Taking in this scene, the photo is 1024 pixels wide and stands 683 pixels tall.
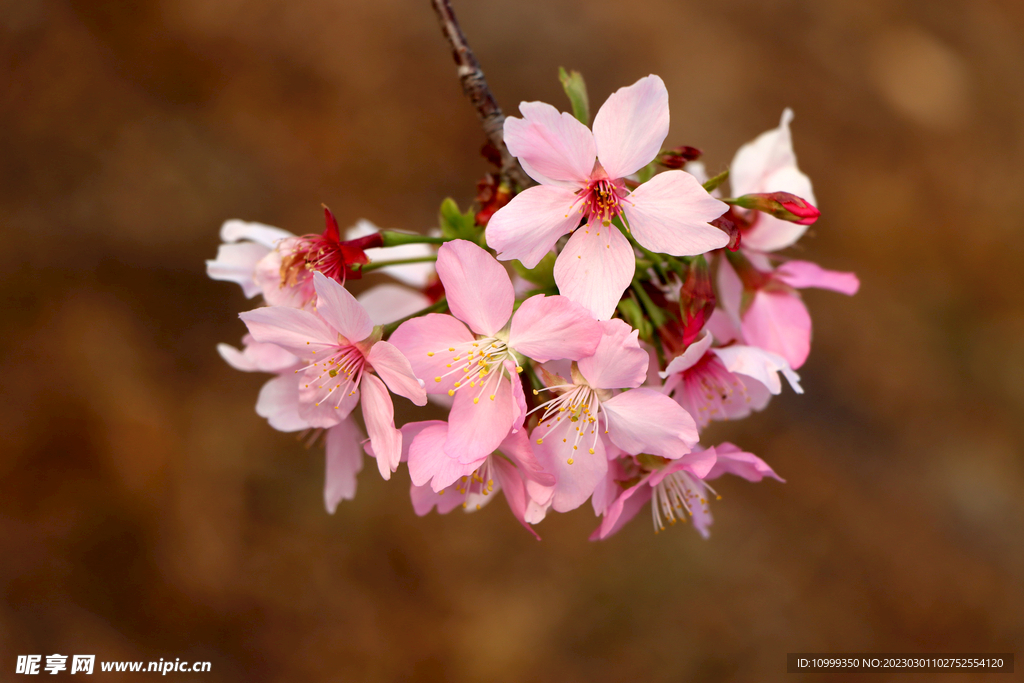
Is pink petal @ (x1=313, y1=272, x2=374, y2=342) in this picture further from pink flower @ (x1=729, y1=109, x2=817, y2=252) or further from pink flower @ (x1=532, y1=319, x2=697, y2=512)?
pink flower @ (x1=729, y1=109, x2=817, y2=252)

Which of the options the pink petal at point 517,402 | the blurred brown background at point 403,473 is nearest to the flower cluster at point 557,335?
the pink petal at point 517,402

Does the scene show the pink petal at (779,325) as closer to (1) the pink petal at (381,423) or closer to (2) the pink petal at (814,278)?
(2) the pink petal at (814,278)

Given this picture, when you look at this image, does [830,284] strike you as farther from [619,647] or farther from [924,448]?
[924,448]

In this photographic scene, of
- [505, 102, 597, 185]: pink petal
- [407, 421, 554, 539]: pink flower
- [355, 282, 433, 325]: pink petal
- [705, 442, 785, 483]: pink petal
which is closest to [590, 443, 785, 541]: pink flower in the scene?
[705, 442, 785, 483]: pink petal

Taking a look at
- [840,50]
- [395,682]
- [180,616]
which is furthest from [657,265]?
[840,50]

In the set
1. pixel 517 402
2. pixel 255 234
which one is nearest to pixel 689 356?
pixel 517 402

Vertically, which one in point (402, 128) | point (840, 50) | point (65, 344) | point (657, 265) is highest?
point (840, 50)
